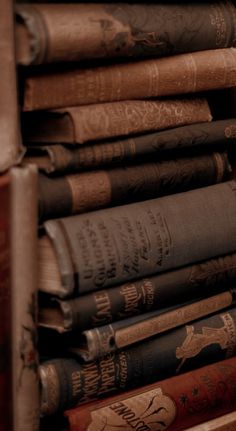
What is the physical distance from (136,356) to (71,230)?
0.56 ft

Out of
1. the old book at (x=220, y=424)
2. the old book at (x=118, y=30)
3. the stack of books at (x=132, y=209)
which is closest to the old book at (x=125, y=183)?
the stack of books at (x=132, y=209)

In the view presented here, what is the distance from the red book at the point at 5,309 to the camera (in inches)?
30.3

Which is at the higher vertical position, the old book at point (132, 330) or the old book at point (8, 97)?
the old book at point (8, 97)

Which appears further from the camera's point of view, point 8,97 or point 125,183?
point 125,183

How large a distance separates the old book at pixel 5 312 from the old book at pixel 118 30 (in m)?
0.14

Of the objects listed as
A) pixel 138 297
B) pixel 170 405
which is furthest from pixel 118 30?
pixel 170 405

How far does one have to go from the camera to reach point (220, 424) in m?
0.91

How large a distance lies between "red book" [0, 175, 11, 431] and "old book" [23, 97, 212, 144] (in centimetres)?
8

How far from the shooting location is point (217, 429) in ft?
2.97

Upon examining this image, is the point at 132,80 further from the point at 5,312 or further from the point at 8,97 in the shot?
the point at 5,312

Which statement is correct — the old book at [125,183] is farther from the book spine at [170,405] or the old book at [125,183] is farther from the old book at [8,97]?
the book spine at [170,405]

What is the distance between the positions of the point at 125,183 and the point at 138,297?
125mm

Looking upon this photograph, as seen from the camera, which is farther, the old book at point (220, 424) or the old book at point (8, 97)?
the old book at point (220, 424)

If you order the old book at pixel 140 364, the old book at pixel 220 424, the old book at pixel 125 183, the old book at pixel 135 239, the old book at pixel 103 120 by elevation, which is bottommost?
the old book at pixel 220 424
